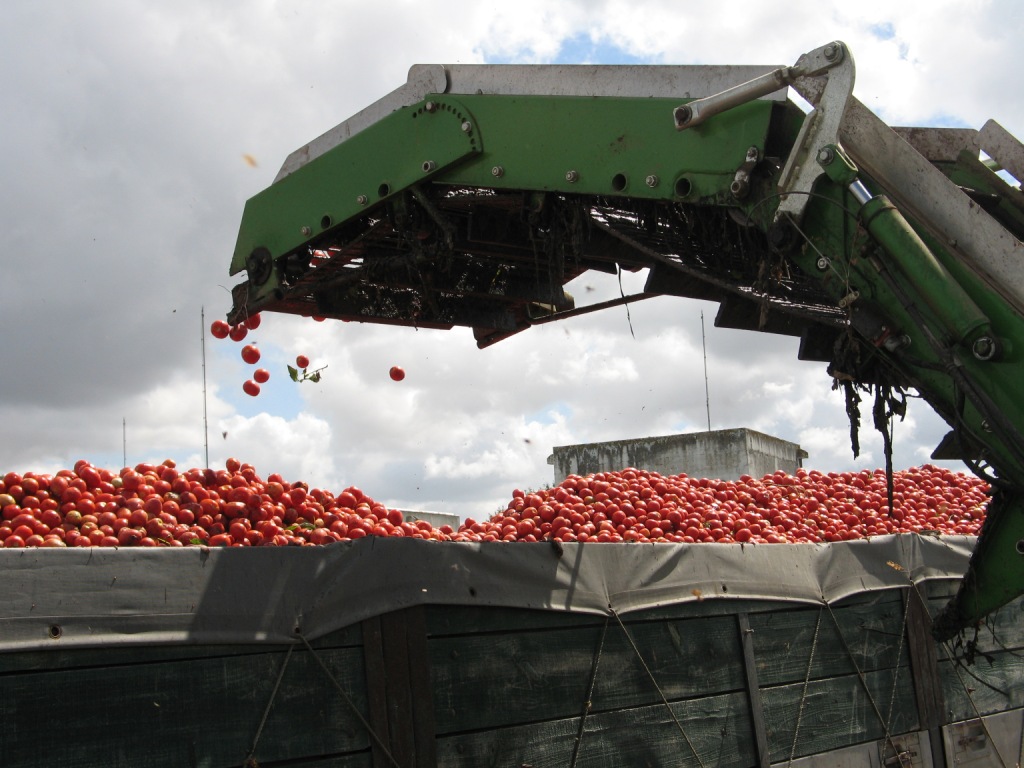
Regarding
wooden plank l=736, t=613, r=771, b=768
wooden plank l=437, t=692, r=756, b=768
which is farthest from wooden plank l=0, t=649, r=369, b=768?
wooden plank l=736, t=613, r=771, b=768

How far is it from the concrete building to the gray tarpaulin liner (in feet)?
27.6

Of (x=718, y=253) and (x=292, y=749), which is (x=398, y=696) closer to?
(x=292, y=749)

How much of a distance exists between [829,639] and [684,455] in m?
8.82

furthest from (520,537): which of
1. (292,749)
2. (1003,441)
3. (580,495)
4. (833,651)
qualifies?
(1003,441)

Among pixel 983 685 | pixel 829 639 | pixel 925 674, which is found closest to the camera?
pixel 829 639

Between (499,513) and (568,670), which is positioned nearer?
(568,670)

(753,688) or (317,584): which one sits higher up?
(317,584)

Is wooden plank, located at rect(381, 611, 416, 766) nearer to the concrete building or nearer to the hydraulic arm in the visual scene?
the hydraulic arm

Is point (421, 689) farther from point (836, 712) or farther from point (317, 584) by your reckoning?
point (836, 712)

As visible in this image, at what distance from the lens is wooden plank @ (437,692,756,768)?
14.1 ft

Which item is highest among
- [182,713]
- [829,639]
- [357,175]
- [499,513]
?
[357,175]

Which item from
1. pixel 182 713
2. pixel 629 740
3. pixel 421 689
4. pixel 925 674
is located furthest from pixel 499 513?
pixel 182 713

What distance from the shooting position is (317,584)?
156 inches

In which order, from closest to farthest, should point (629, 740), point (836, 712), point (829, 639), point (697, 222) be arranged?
point (697, 222)
point (629, 740)
point (836, 712)
point (829, 639)
